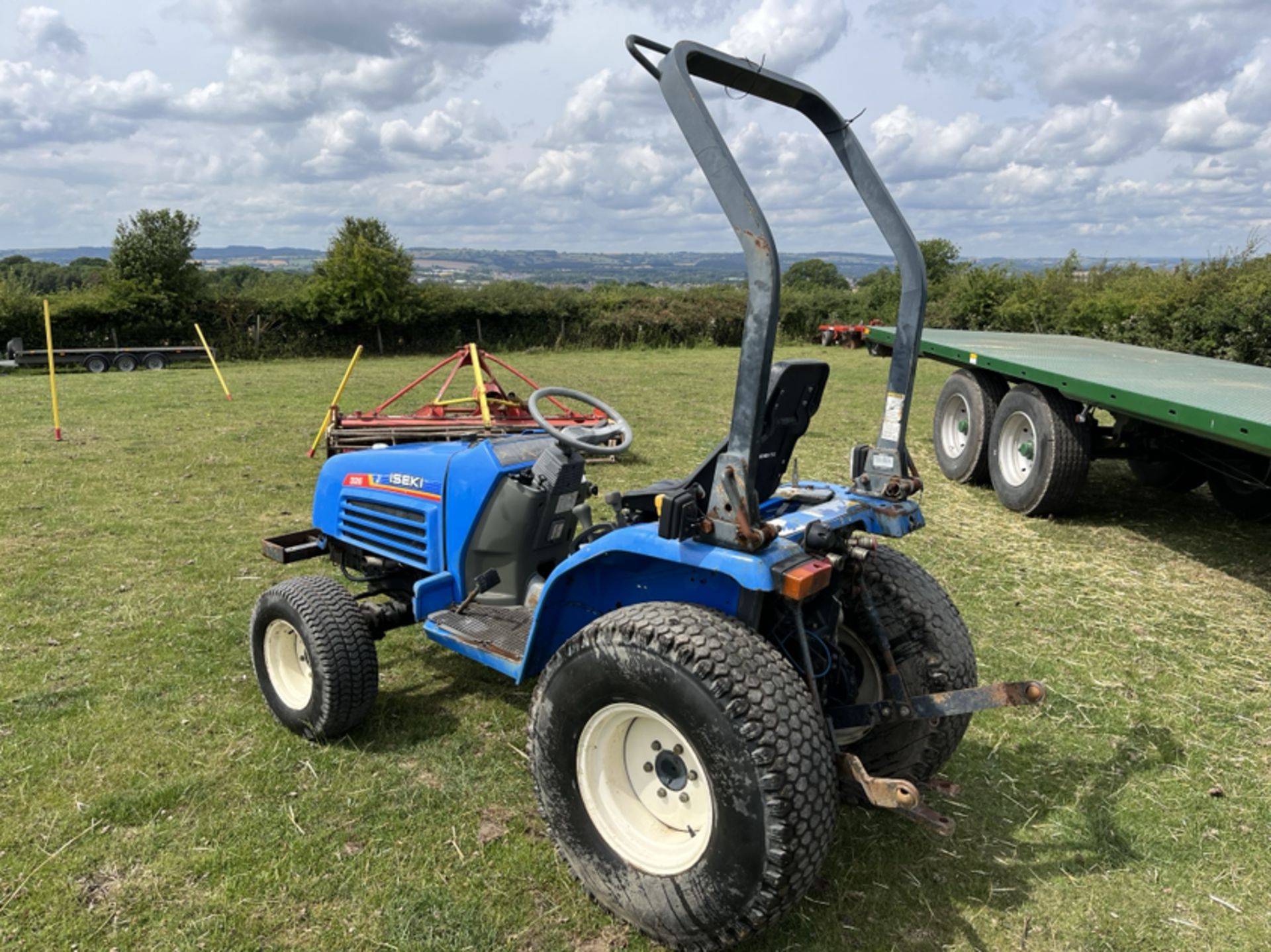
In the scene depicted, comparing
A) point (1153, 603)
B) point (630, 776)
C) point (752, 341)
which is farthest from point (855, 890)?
point (1153, 603)

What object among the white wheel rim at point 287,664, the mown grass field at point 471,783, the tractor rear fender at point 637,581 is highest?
the tractor rear fender at point 637,581

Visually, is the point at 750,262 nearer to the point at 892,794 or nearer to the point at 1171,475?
the point at 892,794

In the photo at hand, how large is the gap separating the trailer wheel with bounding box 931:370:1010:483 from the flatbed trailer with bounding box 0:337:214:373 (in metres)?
16.6

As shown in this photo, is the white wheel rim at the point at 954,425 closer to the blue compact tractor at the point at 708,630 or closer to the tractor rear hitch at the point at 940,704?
the blue compact tractor at the point at 708,630

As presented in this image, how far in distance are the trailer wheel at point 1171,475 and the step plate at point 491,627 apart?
624 centimetres

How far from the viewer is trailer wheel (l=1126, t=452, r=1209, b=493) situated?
739 centimetres

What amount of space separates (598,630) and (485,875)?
92 cm

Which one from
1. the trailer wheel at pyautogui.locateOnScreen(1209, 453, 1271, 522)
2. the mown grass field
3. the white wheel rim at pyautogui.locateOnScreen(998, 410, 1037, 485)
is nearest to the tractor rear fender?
the mown grass field

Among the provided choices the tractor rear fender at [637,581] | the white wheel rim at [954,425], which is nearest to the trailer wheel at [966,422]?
the white wheel rim at [954,425]

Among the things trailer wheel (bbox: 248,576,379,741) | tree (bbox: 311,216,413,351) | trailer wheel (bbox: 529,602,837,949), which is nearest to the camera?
trailer wheel (bbox: 529,602,837,949)

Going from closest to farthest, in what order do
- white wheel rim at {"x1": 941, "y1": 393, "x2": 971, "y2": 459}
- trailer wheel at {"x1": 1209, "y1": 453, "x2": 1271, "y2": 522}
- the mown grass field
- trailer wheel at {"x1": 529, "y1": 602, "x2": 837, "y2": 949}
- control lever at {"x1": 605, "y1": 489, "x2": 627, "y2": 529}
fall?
trailer wheel at {"x1": 529, "y1": 602, "x2": 837, "y2": 949}, the mown grass field, control lever at {"x1": 605, "y1": 489, "x2": 627, "y2": 529}, trailer wheel at {"x1": 1209, "y1": 453, "x2": 1271, "y2": 522}, white wheel rim at {"x1": 941, "y1": 393, "x2": 971, "y2": 459}

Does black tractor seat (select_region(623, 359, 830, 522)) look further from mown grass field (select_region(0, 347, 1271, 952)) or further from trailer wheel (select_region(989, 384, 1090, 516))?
trailer wheel (select_region(989, 384, 1090, 516))

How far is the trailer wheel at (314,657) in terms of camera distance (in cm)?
311

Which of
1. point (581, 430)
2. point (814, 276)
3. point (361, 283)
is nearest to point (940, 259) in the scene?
point (814, 276)
